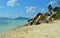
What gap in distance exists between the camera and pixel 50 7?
39.2 meters

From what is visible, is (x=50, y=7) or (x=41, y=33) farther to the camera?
(x=50, y=7)

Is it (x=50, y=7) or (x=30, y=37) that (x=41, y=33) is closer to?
(x=30, y=37)

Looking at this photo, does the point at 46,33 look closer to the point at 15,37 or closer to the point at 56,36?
the point at 56,36

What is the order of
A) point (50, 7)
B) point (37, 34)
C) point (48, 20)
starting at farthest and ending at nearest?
point (50, 7), point (48, 20), point (37, 34)

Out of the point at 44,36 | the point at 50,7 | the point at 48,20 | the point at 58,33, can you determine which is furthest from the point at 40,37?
the point at 50,7

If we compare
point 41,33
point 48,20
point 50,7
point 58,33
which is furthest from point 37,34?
point 50,7

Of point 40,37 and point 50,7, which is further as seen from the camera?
point 50,7

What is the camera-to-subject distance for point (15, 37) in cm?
1452

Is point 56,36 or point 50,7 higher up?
point 50,7

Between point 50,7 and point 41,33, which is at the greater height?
point 50,7

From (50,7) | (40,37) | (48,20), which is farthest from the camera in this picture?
(50,7)

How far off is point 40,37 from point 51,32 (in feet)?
5.02

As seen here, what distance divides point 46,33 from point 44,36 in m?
0.85

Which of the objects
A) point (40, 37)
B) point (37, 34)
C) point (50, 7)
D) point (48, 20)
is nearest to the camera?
point (40, 37)
